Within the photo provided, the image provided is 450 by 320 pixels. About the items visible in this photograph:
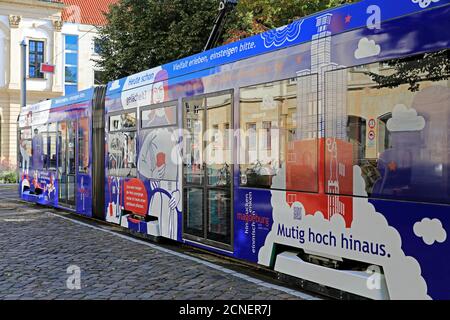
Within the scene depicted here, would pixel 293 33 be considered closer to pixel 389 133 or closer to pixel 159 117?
pixel 389 133

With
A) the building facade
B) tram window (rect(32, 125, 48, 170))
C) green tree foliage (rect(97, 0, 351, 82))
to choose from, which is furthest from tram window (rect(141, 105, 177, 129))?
the building facade

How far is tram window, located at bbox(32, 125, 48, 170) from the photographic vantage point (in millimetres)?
14158

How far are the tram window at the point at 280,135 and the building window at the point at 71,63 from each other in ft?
113

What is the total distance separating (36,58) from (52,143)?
26.9 m

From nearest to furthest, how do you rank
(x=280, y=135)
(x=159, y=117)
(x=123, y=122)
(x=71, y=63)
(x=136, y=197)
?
1. (x=280, y=135)
2. (x=159, y=117)
3. (x=136, y=197)
4. (x=123, y=122)
5. (x=71, y=63)

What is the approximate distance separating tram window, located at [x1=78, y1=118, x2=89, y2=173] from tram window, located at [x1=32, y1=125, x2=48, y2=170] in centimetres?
248

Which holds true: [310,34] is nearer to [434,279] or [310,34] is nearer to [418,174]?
[418,174]

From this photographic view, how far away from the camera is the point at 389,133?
468 centimetres

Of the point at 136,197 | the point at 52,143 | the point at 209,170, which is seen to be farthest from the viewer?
the point at 52,143

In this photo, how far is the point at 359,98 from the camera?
4.99m

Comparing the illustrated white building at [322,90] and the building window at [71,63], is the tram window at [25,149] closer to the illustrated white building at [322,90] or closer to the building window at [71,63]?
the illustrated white building at [322,90]

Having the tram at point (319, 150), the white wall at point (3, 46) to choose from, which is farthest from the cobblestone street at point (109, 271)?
the white wall at point (3, 46)

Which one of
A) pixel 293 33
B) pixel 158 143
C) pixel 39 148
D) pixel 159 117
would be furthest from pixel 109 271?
pixel 39 148

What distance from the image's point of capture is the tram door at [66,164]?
12.4m
